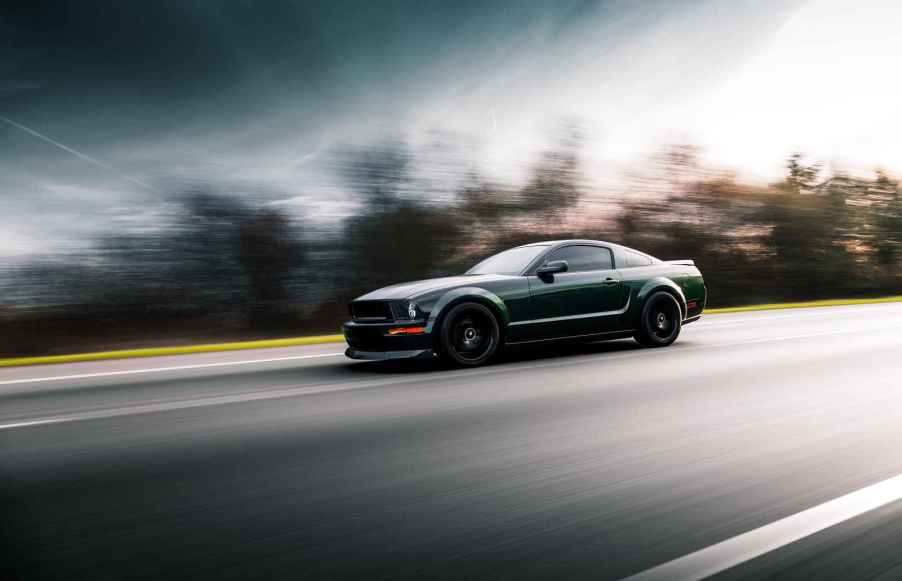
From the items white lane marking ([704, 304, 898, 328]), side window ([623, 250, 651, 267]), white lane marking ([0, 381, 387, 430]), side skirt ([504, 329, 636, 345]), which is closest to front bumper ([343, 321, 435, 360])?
white lane marking ([0, 381, 387, 430])

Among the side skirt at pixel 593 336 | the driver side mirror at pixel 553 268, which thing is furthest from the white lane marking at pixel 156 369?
the driver side mirror at pixel 553 268

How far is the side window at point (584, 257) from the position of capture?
9281 mm

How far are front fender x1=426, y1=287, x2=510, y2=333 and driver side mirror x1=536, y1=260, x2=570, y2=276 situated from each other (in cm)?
67

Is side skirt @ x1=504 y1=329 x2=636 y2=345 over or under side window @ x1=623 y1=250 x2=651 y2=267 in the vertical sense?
under

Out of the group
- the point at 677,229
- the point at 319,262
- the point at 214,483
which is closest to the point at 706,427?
the point at 214,483

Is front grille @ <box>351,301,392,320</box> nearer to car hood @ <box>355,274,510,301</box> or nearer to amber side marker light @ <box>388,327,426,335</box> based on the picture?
car hood @ <box>355,274,510,301</box>

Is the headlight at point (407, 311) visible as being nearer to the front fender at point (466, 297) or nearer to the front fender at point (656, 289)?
the front fender at point (466, 297)

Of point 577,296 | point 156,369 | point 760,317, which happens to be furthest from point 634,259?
point 760,317

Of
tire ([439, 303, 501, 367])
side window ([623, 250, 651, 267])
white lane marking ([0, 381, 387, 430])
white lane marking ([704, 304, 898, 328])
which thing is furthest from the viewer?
white lane marking ([704, 304, 898, 328])

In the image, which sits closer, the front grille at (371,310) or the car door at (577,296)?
the front grille at (371,310)

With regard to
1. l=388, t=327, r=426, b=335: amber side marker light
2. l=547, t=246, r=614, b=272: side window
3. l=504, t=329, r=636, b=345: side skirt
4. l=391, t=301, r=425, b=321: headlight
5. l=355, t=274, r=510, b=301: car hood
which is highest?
l=547, t=246, r=614, b=272: side window

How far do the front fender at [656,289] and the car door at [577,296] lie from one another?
315 millimetres

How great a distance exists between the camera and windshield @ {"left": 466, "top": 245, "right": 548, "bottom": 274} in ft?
29.9

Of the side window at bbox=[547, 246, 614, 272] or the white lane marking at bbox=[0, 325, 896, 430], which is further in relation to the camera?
the side window at bbox=[547, 246, 614, 272]
